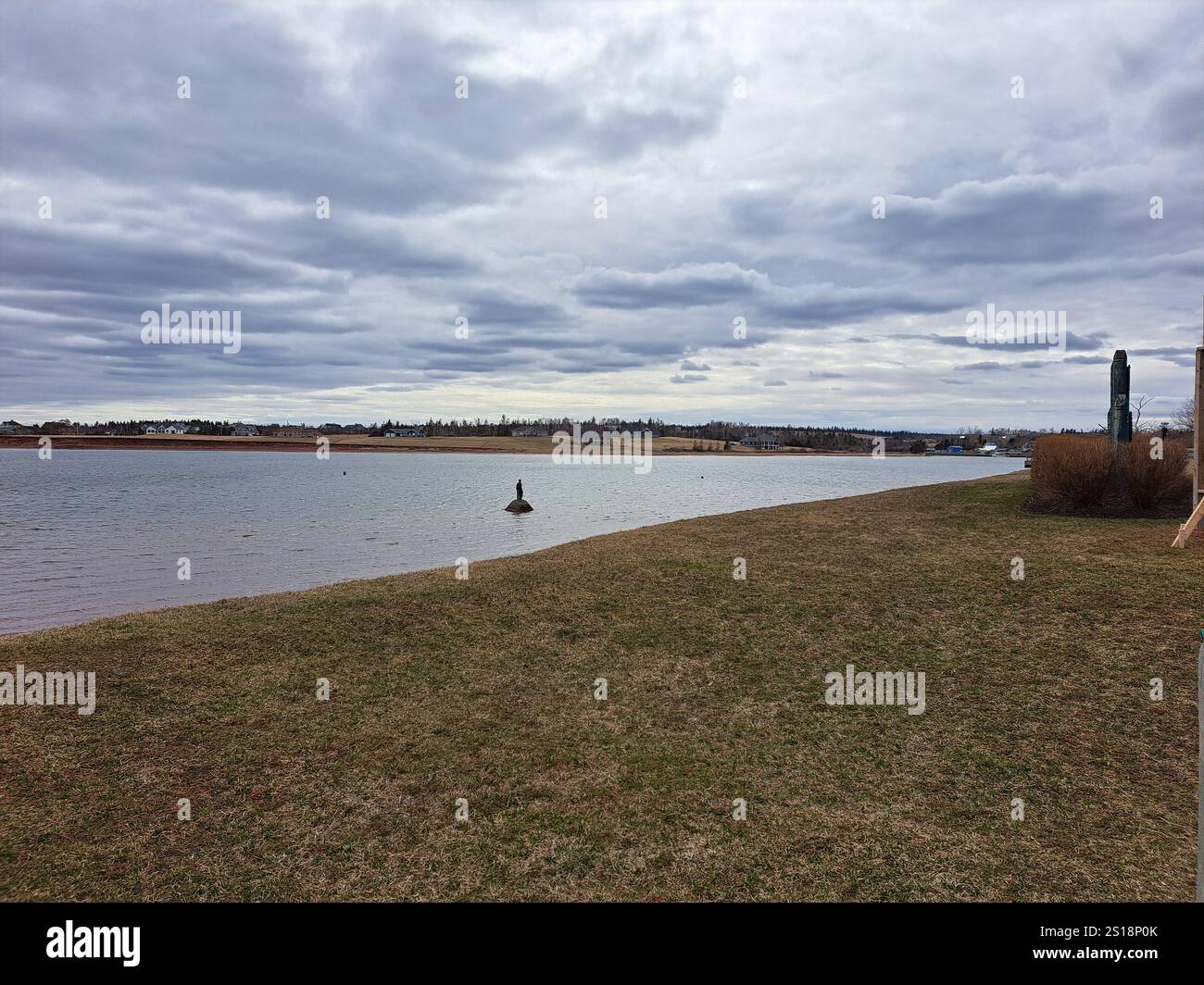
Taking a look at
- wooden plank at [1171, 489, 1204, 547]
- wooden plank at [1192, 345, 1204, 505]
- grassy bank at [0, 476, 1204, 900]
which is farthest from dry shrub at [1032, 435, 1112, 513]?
grassy bank at [0, 476, 1204, 900]

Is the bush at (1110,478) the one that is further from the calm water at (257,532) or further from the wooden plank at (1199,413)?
the calm water at (257,532)

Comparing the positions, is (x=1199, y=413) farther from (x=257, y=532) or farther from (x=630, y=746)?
(x=257, y=532)

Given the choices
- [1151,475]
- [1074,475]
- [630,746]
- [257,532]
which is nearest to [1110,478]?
[1074,475]

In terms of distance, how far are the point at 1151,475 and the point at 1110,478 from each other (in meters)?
1.15

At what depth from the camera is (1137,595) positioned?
11.9 meters

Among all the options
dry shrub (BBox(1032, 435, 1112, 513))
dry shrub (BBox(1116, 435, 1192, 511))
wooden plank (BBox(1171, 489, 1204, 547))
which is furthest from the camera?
dry shrub (BBox(1032, 435, 1112, 513))

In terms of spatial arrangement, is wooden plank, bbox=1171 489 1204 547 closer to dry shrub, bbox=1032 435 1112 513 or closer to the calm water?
dry shrub, bbox=1032 435 1112 513

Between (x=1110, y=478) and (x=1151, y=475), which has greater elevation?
(x=1151, y=475)

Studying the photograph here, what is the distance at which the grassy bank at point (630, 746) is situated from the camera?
18.0 feet

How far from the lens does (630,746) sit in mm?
7871

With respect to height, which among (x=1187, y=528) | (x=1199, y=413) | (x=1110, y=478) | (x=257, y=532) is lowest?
(x=257, y=532)

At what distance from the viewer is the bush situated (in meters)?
21.7

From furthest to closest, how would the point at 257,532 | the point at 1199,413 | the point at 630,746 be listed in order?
the point at 257,532 → the point at 1199,413 → the point at 630,746

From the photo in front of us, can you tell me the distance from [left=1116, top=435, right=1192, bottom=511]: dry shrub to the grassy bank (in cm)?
894
